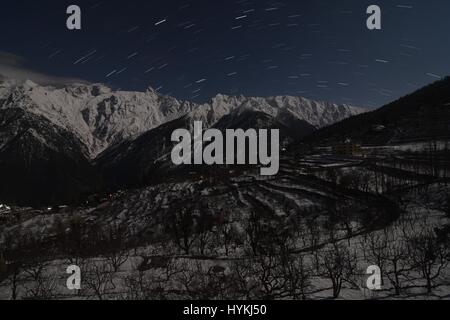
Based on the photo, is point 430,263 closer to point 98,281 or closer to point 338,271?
point 338,271

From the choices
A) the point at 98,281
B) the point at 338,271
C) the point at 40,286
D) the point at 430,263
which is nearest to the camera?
the point at 430,263

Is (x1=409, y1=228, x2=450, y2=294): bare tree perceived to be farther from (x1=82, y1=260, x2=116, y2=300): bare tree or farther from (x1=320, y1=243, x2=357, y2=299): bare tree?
(x1=82, y1=260, x2=116, y2=300): bare tree

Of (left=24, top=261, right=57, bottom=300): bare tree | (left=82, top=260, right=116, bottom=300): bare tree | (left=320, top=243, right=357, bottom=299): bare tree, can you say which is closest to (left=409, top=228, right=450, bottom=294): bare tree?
(left=320, top=243, right=357, bottom=299): bare tree

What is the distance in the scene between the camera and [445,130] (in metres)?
146

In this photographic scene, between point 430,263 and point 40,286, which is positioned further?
point 40,286

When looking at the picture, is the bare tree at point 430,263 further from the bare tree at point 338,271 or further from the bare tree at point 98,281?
the bare tree at point 98,281

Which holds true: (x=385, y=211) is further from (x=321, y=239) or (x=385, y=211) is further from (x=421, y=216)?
(x=321, y=239)

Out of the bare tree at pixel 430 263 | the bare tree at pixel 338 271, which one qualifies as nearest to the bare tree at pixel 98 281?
the bare tree at pixel 338 271

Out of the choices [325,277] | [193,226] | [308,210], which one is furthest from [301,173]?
[325,277]

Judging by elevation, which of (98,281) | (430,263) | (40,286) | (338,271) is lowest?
(40,286)

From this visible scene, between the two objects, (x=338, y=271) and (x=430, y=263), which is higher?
(x=430, y=263)

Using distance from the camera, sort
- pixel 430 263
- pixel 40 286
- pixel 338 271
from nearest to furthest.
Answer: pixel 430 263, pixel 338 271, pixel 40 286

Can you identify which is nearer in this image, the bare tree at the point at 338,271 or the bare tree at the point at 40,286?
the bare tree at the point at 338,271

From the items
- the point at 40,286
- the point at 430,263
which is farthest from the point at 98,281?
the point at 430,263
